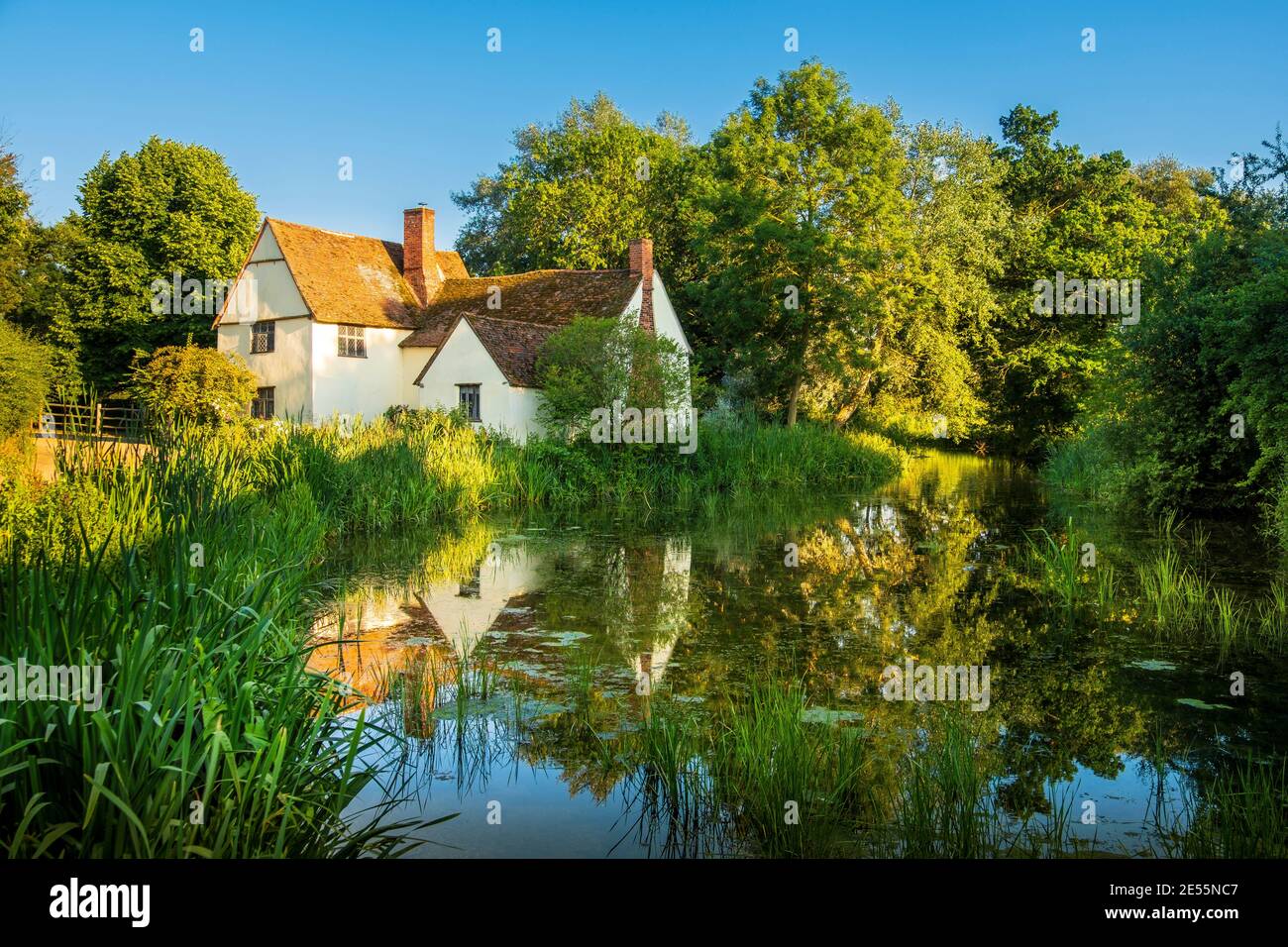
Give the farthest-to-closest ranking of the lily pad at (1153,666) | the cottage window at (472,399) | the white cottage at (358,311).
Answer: the white cottage at (358,311) → the cottage window at (472,399) → the lily pad at (1153,666)

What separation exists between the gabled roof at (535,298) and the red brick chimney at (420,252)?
2.23 feet

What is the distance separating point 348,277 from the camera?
3822cm

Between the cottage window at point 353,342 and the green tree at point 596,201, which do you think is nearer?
the cottage window at point 353,342

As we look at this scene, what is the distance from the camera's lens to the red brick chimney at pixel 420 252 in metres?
40.7

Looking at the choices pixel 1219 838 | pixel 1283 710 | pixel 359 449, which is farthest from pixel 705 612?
pixel 359 449

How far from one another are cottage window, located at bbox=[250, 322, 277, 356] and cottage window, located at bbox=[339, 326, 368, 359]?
2.92 metres

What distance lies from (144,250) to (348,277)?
14.0m

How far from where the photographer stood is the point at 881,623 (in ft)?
33.6

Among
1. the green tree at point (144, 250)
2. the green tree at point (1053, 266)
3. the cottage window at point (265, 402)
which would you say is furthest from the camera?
the green tree at point (144, 250)

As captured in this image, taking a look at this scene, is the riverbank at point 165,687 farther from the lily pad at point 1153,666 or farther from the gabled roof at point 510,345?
the gabled roof at point 510,345

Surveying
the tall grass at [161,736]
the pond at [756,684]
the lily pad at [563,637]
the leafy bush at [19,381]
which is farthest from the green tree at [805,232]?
the tall grass at [161,736]

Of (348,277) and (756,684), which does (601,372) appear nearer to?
(348,277)

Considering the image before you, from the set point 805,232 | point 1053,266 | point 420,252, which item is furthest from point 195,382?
point 1053,266

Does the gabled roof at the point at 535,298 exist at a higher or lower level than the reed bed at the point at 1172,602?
higher
